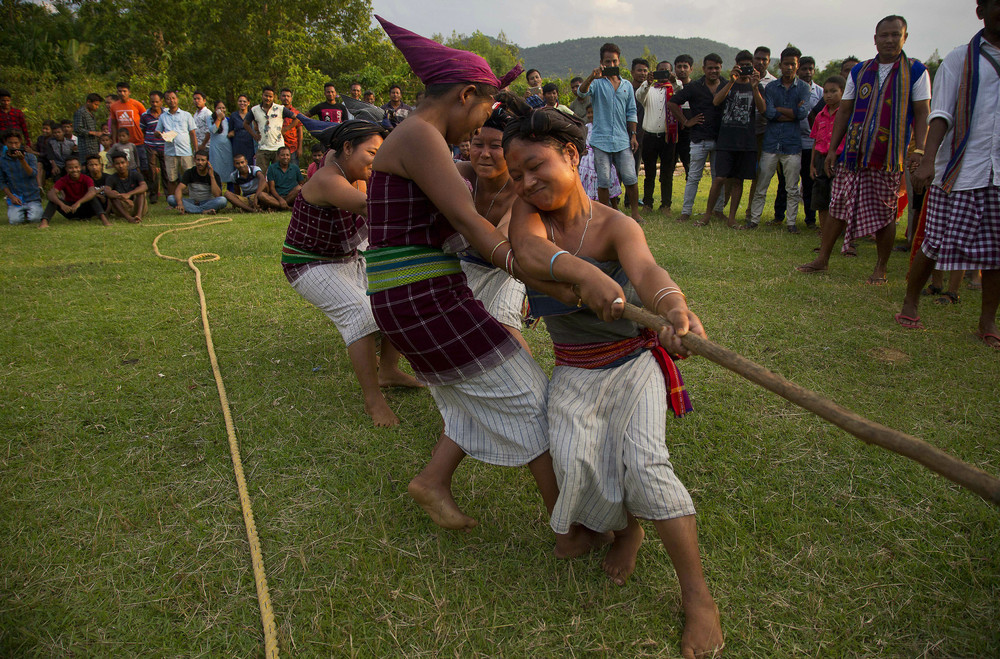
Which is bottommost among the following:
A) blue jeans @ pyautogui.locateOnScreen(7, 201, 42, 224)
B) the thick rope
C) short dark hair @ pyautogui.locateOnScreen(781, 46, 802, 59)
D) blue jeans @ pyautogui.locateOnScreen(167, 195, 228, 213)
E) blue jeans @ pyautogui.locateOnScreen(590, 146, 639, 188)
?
the thick rope

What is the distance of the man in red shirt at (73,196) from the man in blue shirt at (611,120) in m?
7.59

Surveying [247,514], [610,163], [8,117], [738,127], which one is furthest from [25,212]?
[738,127]

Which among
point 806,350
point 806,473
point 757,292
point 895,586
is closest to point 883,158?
point 757,292

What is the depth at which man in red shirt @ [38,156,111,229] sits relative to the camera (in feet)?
32.4

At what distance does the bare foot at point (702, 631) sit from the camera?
75.5 inches

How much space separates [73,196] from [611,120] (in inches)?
333

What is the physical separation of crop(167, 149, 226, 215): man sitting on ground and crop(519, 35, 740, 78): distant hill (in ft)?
468

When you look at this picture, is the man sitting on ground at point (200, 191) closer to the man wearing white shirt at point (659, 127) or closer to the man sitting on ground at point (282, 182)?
the man sitting on ground at point (282, 182)

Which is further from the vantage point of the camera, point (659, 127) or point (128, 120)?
point (128, 120)

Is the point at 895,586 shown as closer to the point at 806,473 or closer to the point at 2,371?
the point at 806,473

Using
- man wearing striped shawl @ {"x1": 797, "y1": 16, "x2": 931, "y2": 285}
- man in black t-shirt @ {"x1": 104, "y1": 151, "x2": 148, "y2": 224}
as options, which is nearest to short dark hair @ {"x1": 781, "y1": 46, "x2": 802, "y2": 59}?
man wearing striped shawl @ {"x1": 797, "y1": 16, "x2": 931, "y2": 285}

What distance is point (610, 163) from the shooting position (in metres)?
8.20

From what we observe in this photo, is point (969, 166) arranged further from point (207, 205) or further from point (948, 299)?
point (207, 205)

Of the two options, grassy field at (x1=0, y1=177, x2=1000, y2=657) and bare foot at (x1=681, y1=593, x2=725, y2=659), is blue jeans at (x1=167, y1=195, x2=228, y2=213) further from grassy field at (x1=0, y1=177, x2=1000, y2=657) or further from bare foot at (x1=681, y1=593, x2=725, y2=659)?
bare foot at (x1=681, y1=593, x2=725, y2=659)
